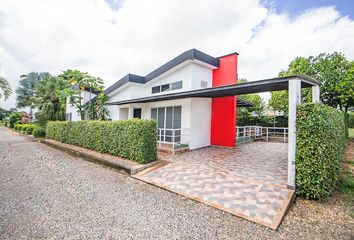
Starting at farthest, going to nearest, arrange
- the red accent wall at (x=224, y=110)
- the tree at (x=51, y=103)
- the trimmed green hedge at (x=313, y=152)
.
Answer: the tree at (x=51, y=103) < the red accent wall at (x=224, y=110) < the trimmed green hedge at (x=313, y=152)

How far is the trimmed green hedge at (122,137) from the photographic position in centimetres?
657

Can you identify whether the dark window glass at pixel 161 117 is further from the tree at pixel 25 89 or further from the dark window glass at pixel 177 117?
the tree at pixel 25 89

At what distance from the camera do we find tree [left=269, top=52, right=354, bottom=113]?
11500 millimetres

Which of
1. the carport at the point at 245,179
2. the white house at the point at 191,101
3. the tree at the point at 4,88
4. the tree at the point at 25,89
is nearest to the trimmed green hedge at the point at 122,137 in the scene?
the carport at the point at 245,179

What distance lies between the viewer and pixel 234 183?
4609 millimetres

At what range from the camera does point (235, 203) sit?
3.64 meters

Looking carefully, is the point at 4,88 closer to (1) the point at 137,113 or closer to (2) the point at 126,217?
(1) the point at 137,113

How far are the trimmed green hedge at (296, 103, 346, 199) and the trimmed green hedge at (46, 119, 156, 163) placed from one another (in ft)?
16.0

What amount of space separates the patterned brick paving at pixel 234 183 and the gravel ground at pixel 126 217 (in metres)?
0.24

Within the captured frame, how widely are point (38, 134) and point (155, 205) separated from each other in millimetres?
20796

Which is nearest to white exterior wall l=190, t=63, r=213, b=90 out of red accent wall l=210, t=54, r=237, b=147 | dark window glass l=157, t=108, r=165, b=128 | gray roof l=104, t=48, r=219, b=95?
red accent wall l=210, t=54, r=237, b=147

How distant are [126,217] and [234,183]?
118 inches

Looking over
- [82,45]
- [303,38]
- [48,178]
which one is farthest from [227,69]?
[82,45]

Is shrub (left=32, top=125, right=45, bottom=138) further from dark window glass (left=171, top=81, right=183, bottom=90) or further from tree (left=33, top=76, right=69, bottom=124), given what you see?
dark window glass (left=171, top=81, right=183, bottom=90)
